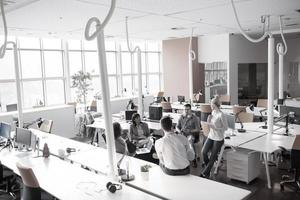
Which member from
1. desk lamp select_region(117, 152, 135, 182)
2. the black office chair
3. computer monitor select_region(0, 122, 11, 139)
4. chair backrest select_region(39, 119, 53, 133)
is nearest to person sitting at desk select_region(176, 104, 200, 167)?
the black office chair

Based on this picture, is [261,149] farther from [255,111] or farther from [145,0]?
[255,111]

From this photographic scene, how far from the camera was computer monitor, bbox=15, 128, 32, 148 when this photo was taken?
5.17 meters

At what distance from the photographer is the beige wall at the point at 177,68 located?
12055 millimetres

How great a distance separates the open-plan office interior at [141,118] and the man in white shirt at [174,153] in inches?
0.6

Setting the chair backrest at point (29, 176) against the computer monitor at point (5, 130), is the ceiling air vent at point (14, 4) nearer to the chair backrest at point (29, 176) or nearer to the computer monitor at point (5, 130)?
the computer monitor at point (5, 130)

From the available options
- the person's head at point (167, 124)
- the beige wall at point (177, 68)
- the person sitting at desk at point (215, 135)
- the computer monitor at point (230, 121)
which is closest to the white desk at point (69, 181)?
the person's head at point (167, 124)

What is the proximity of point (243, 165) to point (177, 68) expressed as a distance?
779 centimetres

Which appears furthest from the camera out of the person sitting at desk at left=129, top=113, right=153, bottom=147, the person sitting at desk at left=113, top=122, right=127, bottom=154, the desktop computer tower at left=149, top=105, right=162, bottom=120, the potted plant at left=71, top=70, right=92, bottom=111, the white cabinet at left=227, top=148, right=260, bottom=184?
the potted plant at left=71, top=70, right=92, bottom=111

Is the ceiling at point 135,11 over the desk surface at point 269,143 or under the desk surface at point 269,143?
over

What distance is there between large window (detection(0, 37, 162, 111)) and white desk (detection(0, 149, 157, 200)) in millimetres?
4832

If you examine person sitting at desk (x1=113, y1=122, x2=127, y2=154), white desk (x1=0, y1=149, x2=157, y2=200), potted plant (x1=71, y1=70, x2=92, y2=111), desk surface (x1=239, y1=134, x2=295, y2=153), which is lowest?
white desk (x1=0, y1=149, x2=157, y2=200)

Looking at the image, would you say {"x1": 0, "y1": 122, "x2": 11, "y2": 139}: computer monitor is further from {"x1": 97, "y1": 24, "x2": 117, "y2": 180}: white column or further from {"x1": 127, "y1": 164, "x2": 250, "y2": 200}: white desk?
{"x1": 127, "y1": 164, "x2": 250, "y2": 200}: white desk

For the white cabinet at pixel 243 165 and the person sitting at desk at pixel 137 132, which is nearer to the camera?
the white cabinet at pixel 243 165

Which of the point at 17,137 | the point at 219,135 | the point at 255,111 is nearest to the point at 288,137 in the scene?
the point at 219,135
